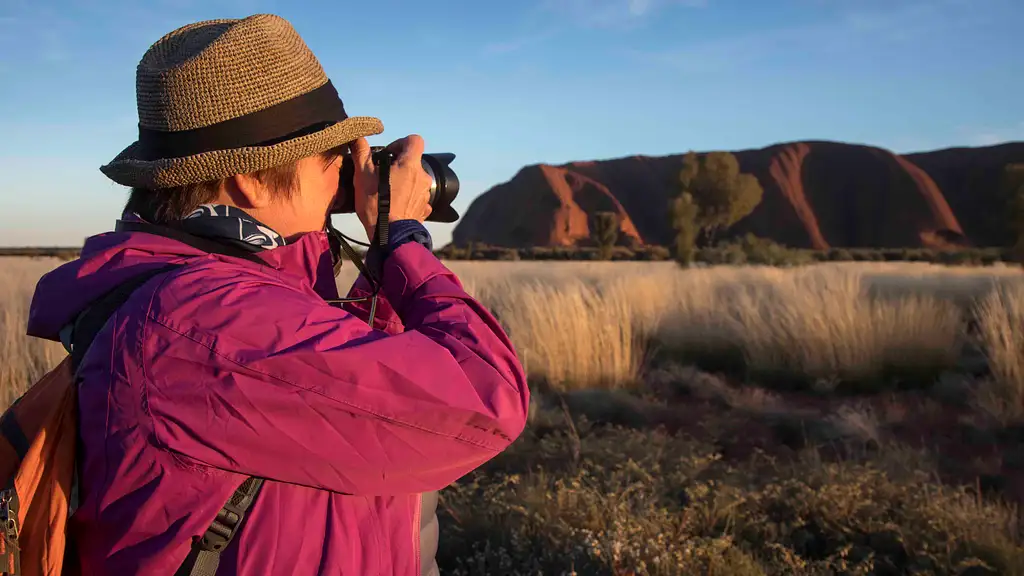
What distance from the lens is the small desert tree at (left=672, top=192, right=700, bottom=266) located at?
2562 cm

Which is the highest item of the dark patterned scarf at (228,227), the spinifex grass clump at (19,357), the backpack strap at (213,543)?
the dark patterned scarf at (228,227)

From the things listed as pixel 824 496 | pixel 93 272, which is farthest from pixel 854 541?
pixel 93 272

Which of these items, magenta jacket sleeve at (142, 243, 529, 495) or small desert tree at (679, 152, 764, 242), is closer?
magenta jacket sleeve at (142, 243, 529, 495)

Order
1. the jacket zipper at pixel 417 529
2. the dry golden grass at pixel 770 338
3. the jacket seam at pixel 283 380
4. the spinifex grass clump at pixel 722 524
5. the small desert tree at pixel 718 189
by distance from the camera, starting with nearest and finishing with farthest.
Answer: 1. the jacket seam at pixel 283 380
2. the jacket zipper at pixel 417 529
3. the spinifex grass clump at pixel 722 524
4. the dry golden grass at pixel 770 338
5. the small desert tree at pixel 718 189

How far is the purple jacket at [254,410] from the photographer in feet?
2.66

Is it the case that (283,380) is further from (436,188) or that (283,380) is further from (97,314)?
(436,188)

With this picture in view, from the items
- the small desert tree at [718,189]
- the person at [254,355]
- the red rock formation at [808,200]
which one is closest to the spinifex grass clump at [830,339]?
the person at [254,355]

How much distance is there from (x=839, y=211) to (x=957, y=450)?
81.4 m

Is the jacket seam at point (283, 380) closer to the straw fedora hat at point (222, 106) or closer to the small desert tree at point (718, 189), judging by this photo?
the straw fedora hat at point (222, 106)

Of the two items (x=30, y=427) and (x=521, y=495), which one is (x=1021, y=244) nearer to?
(x=521, y=495)

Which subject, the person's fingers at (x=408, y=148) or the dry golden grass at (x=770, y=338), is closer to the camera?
the person's fingers at (x=408, y=148)

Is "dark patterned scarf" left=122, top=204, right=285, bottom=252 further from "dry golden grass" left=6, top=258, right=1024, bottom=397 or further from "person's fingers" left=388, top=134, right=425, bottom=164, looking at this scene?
"dry golden grass" left=6, top=258, right=1024, bottom=397

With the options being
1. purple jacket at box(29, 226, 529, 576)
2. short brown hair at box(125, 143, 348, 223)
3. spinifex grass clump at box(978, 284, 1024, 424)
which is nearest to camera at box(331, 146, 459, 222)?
short brown hair at box(125, 143, 348, 223)

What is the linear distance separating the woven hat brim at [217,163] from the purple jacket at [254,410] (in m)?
0.11
